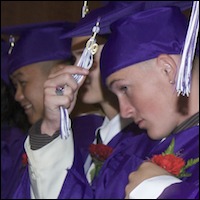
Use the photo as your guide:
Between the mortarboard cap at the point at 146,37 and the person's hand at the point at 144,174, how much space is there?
31cm

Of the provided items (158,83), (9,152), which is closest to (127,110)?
(158,83)

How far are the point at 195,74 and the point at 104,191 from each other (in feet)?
1.30

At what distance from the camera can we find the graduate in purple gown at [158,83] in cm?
147

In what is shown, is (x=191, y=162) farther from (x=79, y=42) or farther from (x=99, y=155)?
(x=79, y=42)

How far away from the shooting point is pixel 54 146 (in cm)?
171

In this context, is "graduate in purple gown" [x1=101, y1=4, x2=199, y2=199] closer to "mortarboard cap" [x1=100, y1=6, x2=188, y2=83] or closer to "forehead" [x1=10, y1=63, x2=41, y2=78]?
"mortarboard cap" [x1=100, y1=6, x2=188, y2=83]

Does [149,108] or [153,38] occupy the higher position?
[153,38]

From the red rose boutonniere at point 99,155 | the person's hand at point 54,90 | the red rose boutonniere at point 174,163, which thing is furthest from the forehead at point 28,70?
the red rose boutonniere at point 174,163

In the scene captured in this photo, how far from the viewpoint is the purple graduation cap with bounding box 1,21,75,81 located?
225 cm

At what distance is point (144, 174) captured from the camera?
1.32 metres

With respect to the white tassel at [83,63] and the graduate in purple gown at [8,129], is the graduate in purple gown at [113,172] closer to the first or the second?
the white tassel at [83,63]

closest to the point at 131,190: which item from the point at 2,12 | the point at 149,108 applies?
the point at 149,108

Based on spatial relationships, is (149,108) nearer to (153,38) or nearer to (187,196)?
(153,38)

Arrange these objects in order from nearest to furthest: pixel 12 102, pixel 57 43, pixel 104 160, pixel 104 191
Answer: pixel 104 191
pixel 104 160
pixel 57 43
pixel 12 102
